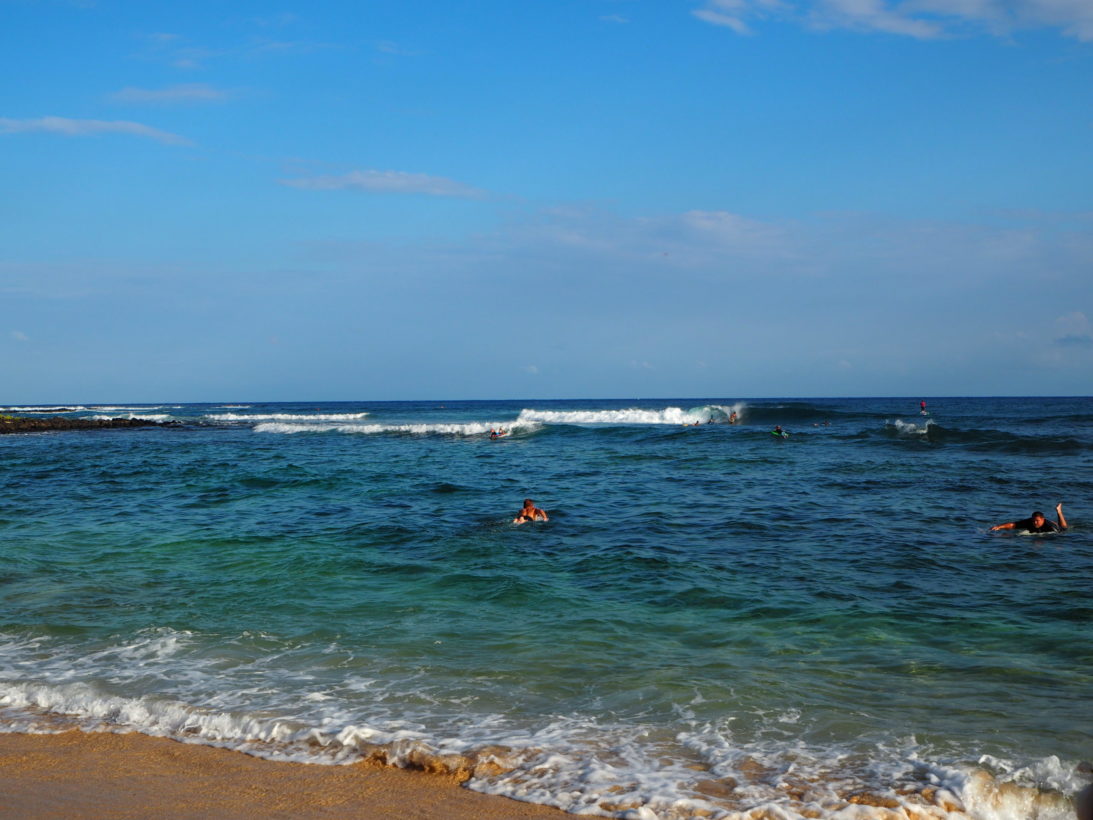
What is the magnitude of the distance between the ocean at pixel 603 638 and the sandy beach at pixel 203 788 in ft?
0.75

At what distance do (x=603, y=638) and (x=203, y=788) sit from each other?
4446mm

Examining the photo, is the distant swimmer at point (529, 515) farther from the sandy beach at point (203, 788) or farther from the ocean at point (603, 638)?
the sandy beach at point (203, 788)

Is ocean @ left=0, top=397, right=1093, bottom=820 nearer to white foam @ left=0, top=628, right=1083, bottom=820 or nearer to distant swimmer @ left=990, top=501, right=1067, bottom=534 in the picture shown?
white foam @ left=0, top=628, right=1083, bottom=820

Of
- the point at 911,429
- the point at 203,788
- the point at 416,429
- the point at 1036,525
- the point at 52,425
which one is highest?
the point at 52,425

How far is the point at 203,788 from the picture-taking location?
555 centimetres

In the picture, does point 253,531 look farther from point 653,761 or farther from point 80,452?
point 80,452

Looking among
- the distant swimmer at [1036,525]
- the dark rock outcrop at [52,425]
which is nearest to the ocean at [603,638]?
the distant swimmer at [1036,525]

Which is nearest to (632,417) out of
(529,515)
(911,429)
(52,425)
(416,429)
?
(416,429)

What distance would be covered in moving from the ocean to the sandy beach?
228 millimetres

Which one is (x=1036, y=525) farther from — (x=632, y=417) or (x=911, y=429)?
(x=632, y=417)

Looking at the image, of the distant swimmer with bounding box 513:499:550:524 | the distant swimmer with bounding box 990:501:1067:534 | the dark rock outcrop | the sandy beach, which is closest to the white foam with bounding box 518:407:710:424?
the dark rock outcrop

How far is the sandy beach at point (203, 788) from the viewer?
5.18m

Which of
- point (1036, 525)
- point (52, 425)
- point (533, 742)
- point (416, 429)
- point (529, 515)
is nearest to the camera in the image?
point (533, 742)

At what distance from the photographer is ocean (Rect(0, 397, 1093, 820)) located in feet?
19.1
